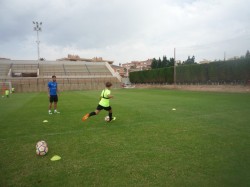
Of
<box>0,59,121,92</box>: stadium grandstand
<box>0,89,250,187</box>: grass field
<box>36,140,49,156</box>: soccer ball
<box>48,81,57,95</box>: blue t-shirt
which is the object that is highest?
<box>0,59,121,92</box>: stadium grandstand

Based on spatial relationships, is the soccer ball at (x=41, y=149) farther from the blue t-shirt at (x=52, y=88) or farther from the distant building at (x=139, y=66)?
the distant building at (x=139, y=66)

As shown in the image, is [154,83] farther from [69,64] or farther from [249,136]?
[249,136]

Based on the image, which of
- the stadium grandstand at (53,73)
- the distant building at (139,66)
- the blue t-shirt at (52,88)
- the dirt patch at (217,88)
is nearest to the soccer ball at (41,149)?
the blue t-shirt at (52,88)

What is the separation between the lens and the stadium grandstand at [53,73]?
50969 millimetres

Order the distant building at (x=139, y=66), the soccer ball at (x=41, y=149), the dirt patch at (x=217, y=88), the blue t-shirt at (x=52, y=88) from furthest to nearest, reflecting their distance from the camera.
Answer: the distant building at (x=139, y=66), the dirt patch at (x=217, y=88), the blue t-shirt at (x=52, y=88), the soccer ball at (x=41, y=149)

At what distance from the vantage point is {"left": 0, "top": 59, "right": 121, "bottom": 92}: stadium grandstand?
50969 mm

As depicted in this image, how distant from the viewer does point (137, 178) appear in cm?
368

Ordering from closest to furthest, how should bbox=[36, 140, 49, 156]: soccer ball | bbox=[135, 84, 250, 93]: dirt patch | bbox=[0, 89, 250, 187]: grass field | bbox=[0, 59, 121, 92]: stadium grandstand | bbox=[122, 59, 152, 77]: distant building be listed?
bbox=[0, 89, 250, 187]: grass field < bbox=[36, 140, 49, 156]: soccer ball < bbox=[135, 84, 250, 93]: dirt patch < bbox=[0, 59, 121, 92]: stadium grandstand < bbox=[122, 59, 152, 77]: distant building

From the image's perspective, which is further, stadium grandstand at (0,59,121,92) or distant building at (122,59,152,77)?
distant building at (122,59,152,77)

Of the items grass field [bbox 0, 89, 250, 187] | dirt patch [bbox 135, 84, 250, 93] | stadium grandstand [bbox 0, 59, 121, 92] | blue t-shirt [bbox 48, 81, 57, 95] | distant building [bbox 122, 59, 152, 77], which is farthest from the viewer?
distant building [bbox 122, 59, 152, 77]

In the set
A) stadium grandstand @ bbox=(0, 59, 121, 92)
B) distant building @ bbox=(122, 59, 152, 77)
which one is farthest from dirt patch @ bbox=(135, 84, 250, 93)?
distant building @ bbox=(122, 59, 152, 77)

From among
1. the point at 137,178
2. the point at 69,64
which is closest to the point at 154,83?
the point at 69,64

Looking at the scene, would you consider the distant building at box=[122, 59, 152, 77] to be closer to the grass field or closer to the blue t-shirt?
the blue t-shirt

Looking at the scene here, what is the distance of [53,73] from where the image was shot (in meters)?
58.9
